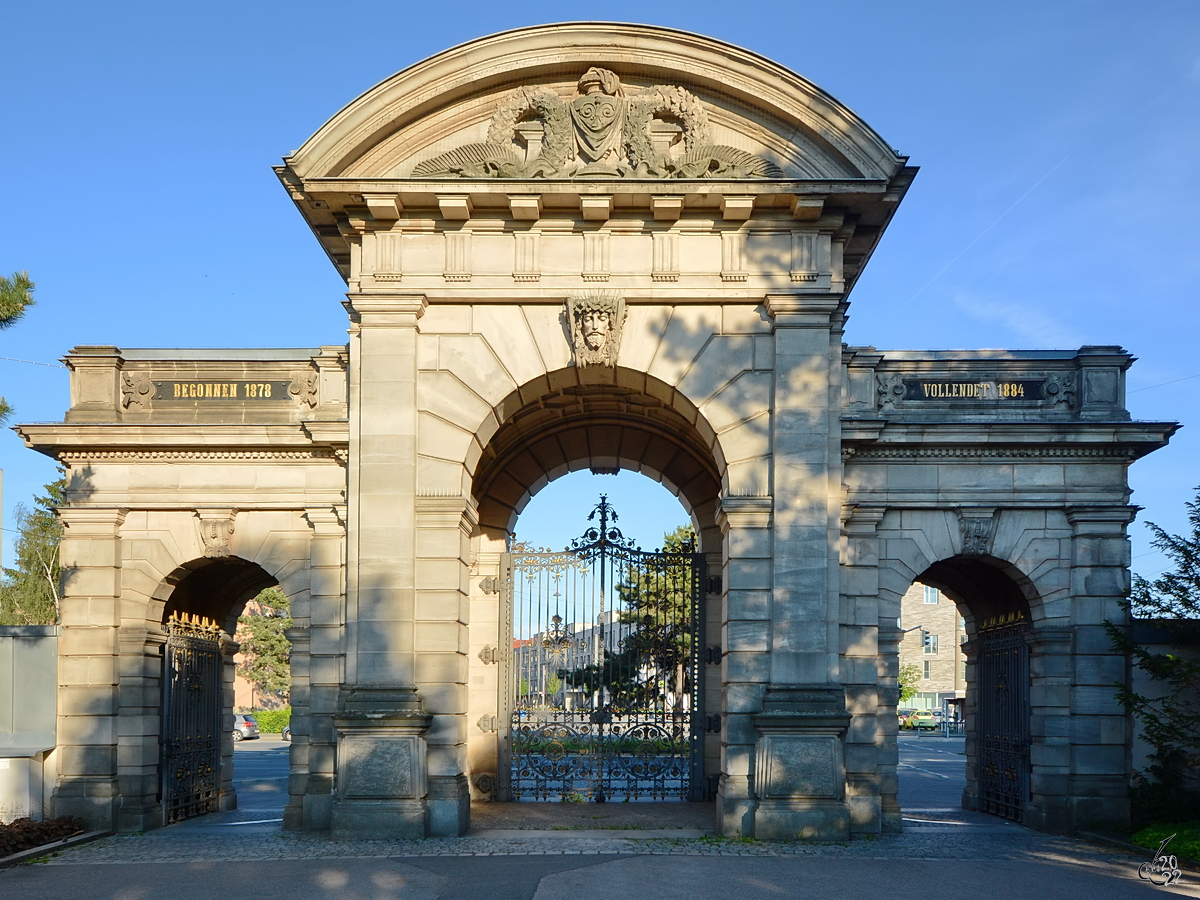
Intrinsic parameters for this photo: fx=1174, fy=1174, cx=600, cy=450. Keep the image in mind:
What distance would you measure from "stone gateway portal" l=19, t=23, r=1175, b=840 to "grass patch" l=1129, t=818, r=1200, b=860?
1.25 m

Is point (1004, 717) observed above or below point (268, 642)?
above

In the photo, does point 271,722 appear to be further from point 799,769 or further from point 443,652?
point 799,769

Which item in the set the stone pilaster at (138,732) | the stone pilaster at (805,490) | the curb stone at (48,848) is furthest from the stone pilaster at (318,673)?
the stone pilaster at (805,490)

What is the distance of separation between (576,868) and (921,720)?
161ft

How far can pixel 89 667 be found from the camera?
1580cm

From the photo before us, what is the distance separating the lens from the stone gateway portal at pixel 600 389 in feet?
47.9

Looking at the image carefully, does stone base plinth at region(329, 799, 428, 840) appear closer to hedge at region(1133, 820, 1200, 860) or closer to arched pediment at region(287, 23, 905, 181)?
arched pediment at region(287, 23, 905, 181)

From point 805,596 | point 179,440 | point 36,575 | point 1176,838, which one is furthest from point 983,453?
point 36,575

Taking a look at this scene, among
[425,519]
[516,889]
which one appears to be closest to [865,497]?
[425,519]

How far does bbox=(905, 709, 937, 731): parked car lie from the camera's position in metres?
56.6

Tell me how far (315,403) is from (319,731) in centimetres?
444

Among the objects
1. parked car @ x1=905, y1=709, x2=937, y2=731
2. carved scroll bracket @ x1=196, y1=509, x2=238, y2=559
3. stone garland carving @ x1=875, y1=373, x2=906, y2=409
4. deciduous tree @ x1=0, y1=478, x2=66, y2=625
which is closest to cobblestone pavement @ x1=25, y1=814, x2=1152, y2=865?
carved scroll bracket @ x1=196, y1=509, x2=238, y2=559

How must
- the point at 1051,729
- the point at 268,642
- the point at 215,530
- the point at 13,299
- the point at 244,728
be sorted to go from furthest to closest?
the point at 268,642 < the point at 244,728 < the point at 215,530 < the point at 1051,729 < the point at 13,299

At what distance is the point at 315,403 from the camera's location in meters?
16.3
